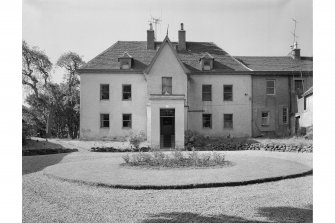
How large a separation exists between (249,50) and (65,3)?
293 centimetres

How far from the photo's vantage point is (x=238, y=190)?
20.9 ft

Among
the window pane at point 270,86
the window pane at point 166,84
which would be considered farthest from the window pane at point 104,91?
the window pane at point 270,86

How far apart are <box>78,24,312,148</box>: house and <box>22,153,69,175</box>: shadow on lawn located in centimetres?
751

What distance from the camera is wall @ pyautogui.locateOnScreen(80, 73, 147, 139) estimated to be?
19641 mm

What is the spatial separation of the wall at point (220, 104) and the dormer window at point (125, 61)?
4.00 m

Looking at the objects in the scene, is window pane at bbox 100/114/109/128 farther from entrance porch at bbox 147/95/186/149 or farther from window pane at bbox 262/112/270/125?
window pane at bbox 262/112/270/125

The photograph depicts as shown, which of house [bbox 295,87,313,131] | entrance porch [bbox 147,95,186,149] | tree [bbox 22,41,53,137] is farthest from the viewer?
entrance porch [bbox 147,95,186,149]

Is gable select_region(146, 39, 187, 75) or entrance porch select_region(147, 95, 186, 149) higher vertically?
gable select_region(146, 39, 187, 75)

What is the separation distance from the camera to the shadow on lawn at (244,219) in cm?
454

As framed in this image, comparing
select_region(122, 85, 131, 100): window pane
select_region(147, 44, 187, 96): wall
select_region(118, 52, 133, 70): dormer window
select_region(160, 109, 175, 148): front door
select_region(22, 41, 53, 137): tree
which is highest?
select_region(118, 52, 133, 70): dormer window

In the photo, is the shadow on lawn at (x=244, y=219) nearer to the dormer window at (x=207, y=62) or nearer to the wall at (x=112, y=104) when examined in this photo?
the wall at (x=112, y=104)

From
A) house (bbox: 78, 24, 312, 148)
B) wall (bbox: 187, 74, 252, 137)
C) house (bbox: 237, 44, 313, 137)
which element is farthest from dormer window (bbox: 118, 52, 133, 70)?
house (bbox: 237, 44, 313, 137)

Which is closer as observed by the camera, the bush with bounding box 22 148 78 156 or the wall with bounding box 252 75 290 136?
the bush with bounding box 22 148 78 156

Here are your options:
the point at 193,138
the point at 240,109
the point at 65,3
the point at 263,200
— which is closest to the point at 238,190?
the point at 263,200
